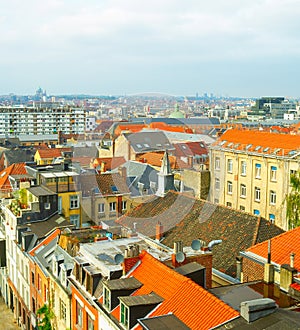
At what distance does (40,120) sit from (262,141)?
11412 centimetres

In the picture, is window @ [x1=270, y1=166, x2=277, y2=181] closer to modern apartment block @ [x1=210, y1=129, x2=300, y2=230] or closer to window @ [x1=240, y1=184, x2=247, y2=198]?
modern apartment block @ [x1=210, y1=129, x2=300, y2=230]

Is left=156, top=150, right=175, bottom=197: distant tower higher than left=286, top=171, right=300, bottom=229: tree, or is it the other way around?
left=156, top=150, right=175, bottom=197: distant tower

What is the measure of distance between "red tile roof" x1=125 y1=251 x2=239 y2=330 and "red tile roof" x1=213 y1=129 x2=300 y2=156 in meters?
29.8

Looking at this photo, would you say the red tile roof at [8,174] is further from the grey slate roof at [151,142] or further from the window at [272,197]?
the window at [272,197]

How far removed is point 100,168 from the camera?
45844 millimetres

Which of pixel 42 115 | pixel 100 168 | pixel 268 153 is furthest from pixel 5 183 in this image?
pixel 42 115

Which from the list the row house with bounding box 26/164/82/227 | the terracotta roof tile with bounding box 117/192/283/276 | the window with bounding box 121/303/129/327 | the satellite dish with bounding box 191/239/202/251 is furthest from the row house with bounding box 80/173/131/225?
the window with bounding box 121/303/129/327

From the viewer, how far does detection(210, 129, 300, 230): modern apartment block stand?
144 feet

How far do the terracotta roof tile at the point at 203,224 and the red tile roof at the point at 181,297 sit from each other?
5722mm

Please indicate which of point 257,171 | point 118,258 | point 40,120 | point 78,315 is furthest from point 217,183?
point 40,120

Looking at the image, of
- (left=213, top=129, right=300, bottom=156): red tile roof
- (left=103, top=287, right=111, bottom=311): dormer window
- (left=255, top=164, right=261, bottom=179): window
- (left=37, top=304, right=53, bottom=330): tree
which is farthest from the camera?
(left=255, top=164, right=261, bottom=179): window

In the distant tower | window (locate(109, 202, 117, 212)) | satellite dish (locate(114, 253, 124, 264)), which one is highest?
the distant tower

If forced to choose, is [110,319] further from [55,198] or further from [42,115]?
[42,115]

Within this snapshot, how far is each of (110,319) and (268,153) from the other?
3195 cm
